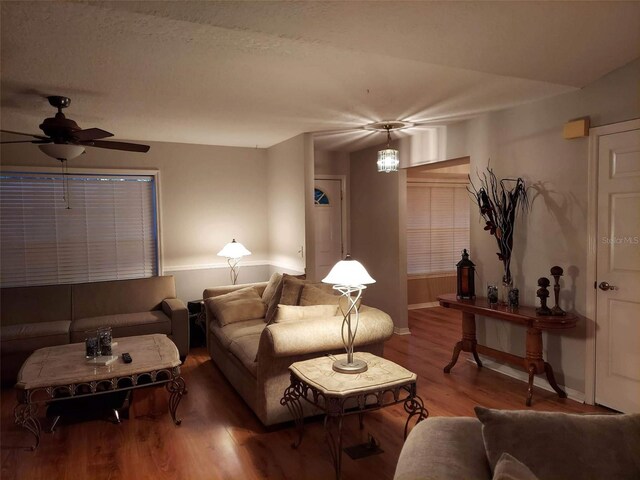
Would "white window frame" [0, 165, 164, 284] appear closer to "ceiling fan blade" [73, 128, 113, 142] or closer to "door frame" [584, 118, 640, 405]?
"ceiling fan blade" [73, 128, 113, 142]

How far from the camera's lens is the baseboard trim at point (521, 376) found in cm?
366

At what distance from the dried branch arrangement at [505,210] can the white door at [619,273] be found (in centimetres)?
72

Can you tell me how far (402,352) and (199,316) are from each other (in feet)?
7.88

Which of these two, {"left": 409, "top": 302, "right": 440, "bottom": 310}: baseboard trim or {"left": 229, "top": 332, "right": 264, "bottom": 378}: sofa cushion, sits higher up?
{"left": 229, "top": 332, "right": 264, "bottom": 378}: sofa cushion

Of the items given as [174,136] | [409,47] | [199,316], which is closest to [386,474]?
[409,47]

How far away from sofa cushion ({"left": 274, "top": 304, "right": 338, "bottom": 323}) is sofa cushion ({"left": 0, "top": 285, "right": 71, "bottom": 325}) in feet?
9.43

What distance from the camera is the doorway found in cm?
646

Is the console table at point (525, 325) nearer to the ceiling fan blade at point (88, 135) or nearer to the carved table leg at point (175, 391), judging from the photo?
the carved table leg at point (175, 391)

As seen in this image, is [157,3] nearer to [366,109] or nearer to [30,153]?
[366,109]

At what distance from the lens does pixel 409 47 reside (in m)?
2.59

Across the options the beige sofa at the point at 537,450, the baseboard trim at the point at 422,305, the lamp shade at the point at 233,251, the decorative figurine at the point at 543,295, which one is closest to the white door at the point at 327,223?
the lamp shade at the point at 233,251

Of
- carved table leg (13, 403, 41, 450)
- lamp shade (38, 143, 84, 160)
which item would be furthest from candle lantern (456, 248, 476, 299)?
carved table leg (13, 403, 41, 450)

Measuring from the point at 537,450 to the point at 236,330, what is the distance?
3.07 m

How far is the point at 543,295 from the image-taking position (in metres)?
3.61
